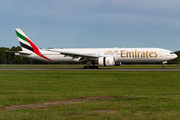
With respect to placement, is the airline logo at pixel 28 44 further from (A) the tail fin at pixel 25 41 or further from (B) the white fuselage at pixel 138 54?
(B) the white fuselage at pixel 138 54

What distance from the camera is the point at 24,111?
23.3 ft

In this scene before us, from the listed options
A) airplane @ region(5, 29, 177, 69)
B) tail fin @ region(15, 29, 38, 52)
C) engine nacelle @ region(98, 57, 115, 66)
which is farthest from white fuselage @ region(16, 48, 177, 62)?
tail fin @ region(15, 29, 38, 52)

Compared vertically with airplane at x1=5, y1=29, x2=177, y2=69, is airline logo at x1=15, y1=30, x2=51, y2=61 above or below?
above

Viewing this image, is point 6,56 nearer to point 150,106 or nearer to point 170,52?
point 170,52

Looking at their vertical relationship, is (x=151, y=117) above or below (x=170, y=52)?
below

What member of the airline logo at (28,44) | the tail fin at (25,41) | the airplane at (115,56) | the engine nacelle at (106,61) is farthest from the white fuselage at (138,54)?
the tail fin at (25,41)

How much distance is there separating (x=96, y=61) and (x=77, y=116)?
3171cm

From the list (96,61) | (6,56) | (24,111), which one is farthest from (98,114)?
(6,56)

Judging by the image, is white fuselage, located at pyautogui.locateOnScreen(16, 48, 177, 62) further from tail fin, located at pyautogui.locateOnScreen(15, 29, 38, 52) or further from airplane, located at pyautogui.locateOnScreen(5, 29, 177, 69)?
tail fin, located at pyautogui.locateOnScreen(15, 29, 38, 52)

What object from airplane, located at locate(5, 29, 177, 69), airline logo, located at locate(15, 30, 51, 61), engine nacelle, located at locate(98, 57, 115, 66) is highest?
airline logo, located at locate(15, 30, 51, 61)

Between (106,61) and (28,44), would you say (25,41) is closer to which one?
(28,44)

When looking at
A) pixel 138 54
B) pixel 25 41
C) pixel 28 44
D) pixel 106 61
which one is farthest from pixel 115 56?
pixel 25 41

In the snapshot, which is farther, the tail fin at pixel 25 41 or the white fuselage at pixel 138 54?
the tail fin at pixel 25 41

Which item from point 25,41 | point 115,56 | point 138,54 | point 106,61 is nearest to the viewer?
point 106,61
